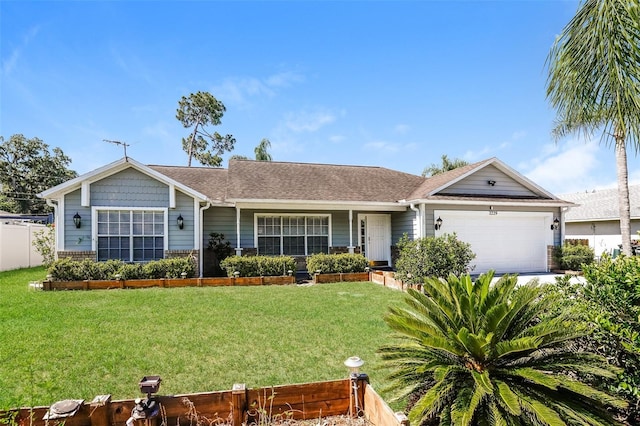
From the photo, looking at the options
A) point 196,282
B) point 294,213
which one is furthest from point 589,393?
point 294,213

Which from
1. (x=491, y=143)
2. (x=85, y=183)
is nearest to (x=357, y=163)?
(x=491, y=143)

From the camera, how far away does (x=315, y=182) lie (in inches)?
595

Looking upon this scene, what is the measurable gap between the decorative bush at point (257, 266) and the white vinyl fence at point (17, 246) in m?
10.2

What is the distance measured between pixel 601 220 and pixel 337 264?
19.4 meters

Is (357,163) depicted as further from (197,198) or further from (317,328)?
(317,328)

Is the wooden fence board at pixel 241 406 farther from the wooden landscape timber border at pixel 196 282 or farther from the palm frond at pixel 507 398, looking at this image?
the wooden landscape timber border at pixel 196 282

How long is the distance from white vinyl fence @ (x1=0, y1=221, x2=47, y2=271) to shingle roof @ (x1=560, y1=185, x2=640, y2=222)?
29.6 m

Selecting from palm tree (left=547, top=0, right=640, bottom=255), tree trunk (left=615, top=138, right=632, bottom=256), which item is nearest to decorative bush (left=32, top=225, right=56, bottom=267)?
palm tree (left=547, top=0, right=640, bottom=255)

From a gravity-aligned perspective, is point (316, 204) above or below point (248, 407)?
above

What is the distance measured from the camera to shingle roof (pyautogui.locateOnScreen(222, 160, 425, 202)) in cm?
1339

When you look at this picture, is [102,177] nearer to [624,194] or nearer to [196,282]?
[196,282]

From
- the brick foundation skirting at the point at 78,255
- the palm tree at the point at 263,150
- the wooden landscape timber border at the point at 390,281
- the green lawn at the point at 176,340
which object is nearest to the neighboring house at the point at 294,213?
the brick foundation skirting at the point at 78,255

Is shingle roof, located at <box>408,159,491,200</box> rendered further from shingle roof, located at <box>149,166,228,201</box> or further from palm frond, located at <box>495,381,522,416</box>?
palm frond, located at <box>495,381,522,416</box>

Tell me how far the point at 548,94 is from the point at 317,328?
5028mm
